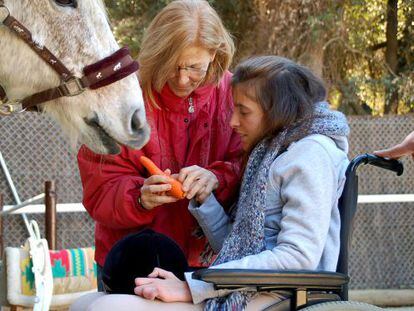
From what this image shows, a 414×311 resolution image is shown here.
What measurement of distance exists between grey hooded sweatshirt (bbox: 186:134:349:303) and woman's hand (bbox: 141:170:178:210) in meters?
0.11

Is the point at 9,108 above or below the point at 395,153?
above

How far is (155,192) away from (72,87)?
400 millimetres

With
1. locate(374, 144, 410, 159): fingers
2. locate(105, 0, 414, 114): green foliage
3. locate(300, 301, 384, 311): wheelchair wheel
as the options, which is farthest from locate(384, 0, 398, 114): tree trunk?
locate(300, 301, 384, 311): wheelchair wheel

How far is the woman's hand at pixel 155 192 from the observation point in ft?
7.37

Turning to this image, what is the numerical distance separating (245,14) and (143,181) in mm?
6578

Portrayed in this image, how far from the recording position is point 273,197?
7.26ft

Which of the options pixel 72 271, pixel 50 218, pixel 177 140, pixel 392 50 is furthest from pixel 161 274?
pixel 392 50

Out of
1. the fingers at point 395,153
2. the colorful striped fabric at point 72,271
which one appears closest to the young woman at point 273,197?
the fingers at point 395,153

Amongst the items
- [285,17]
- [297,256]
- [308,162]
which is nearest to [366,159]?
[308,162]

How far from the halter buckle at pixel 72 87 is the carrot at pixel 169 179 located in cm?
28

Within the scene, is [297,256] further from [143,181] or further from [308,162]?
[143,181]

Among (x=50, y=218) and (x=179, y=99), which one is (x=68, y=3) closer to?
(x=179, y=99)

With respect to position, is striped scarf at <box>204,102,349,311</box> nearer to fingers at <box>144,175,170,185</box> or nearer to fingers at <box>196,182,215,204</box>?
fingers at <box>196,182,215,204</box>

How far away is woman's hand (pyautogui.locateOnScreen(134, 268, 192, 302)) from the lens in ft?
6.69
